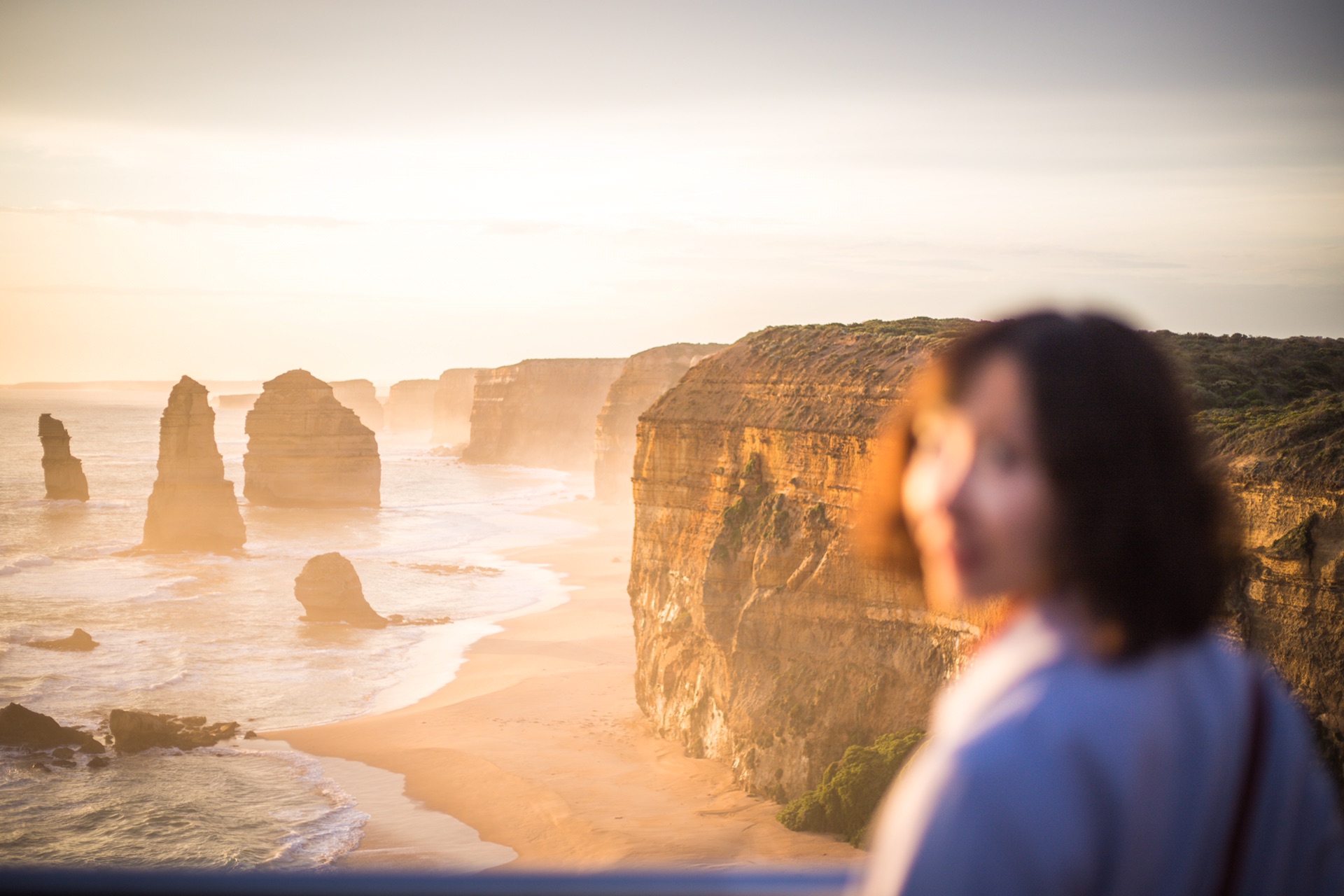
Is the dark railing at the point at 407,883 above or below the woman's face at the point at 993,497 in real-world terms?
below

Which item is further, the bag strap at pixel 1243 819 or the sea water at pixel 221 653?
Answer: the sea water at pixel 221 653

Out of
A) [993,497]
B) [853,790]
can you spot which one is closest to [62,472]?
[853,790]

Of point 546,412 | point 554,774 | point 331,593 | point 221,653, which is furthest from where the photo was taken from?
point 546,412

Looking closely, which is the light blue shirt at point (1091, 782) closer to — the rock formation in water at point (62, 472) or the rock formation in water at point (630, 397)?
the rock formation in water at point (630, 397)

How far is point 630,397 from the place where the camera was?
81062 mm

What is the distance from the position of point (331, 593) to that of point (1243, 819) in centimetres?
4016

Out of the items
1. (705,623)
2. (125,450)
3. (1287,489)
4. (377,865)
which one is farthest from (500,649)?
(125,450)

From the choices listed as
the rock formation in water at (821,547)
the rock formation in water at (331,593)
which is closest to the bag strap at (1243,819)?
the rock formation in water at (821,547)

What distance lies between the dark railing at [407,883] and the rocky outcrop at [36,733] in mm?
27440

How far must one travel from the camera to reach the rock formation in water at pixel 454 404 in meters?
185

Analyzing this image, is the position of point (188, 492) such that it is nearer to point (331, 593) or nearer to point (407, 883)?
point (331, 593)

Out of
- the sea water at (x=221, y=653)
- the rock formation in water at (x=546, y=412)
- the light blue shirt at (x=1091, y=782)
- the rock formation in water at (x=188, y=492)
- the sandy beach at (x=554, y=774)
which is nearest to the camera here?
the light blue shirt at (x=1091, y=782)

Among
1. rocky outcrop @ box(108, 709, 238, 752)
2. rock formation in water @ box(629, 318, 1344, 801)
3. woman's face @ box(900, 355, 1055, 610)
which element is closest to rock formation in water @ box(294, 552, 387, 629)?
rocky outcrop @ box(108, 709, 238, 752)

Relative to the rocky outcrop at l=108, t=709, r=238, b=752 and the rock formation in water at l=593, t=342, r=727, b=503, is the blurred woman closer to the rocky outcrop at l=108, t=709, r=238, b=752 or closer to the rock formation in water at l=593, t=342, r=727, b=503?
the rocky outcrop at l=108, t=709, r=238, b=752
